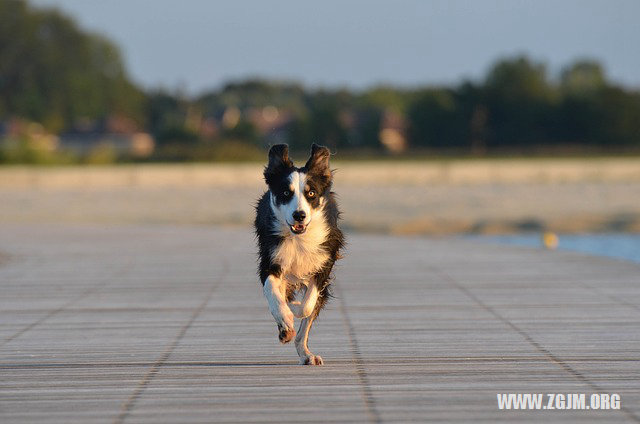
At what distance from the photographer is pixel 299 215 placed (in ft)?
26.8

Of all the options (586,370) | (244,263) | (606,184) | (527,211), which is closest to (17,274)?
(244,263)

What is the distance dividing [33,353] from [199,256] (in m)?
9.21

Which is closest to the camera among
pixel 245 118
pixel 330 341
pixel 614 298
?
pixel 330 341

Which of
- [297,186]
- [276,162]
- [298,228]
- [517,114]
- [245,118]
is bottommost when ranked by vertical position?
[245,118]

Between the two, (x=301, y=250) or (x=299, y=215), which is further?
(x=301, y=250)

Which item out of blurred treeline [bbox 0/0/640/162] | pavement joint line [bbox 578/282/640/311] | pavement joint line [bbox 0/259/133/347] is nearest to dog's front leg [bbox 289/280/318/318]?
pavement joint line [bbox 0/259/133/347]

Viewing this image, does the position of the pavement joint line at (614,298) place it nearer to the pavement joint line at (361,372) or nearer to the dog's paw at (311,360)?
the pavement joint line at (361,372)

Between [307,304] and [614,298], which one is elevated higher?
[307,304]

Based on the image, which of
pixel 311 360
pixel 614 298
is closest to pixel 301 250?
pixel 311 360

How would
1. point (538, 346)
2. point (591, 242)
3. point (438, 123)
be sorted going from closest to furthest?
point (538, 346) → point (591, 242) → point (438, 123)

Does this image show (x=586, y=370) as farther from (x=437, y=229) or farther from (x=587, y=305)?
(x=437, y=229)

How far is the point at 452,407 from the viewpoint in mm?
7094

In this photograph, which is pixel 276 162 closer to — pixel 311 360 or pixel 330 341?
pixel 311 360

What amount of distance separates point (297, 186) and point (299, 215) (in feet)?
0.77
